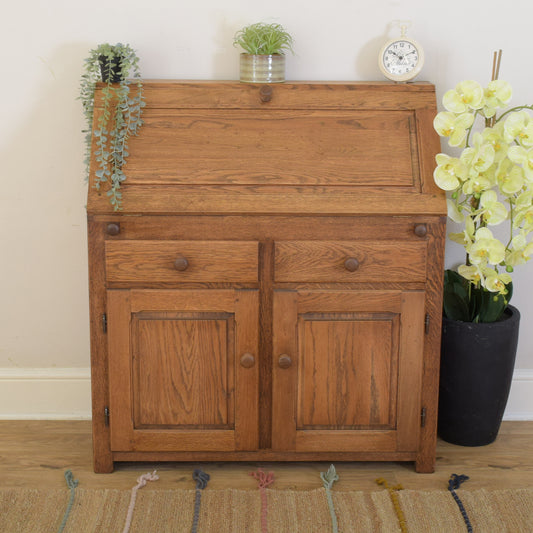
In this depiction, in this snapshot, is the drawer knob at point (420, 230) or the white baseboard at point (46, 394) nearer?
the drawer knob at point (420, 230)

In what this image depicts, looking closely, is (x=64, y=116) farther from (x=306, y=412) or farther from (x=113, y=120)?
(x=306, y=412)

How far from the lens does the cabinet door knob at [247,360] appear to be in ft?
7.78

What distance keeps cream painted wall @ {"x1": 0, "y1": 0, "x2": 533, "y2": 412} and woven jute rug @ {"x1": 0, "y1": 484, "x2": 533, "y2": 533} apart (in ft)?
3.26

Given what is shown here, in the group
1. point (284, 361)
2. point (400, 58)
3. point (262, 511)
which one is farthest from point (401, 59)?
point (262, 511)

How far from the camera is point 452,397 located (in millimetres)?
2623

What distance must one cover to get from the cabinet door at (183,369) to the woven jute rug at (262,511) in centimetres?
18

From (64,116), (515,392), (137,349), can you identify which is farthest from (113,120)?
(515,392)

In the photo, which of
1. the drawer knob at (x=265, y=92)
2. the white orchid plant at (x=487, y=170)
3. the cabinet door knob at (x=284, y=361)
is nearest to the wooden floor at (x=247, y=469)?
the cabinet door knob at (x=284, y=361)

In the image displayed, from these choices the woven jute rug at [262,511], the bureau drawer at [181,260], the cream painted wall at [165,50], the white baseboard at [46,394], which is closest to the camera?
the woven jute rug at [262,511]

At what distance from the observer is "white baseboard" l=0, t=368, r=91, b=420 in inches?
114

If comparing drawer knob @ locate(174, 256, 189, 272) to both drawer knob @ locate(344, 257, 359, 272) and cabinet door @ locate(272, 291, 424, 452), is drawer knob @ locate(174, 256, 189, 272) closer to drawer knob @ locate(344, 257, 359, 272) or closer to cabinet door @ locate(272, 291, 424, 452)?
cabinet door @ locate(272, 291, 424, 452)

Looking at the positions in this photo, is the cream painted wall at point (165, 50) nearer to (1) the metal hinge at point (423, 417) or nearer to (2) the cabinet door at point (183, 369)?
(2) the cabinet door at point (183, 369)

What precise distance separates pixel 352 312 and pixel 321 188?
402 mm

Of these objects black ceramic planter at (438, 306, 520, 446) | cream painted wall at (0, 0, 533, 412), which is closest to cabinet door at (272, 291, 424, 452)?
black ceramic planter at (438, 306, 520, 446)
